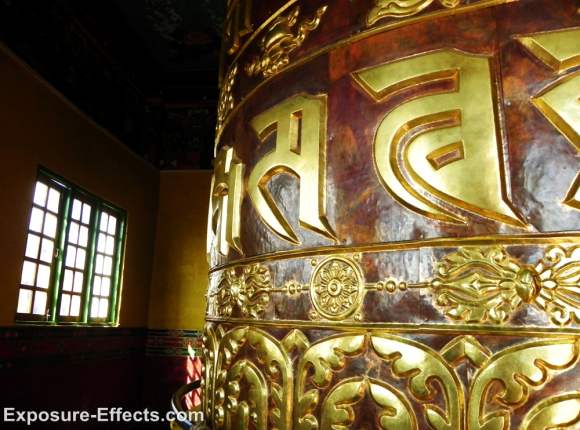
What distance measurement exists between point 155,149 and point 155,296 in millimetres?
1817

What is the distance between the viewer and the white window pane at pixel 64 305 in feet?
13.8

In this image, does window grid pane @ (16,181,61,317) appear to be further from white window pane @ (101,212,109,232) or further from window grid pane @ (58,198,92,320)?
white window pane @ (101,212,109,232)

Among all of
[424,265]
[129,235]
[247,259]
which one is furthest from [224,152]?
[129,235]

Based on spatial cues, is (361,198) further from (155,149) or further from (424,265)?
(155,149)

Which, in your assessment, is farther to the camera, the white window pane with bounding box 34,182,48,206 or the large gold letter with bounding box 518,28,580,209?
the white window pane with bounding box 34,182,48,206

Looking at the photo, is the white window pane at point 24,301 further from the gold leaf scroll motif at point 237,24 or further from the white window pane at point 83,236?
the gold leaf scroll motif at point 237,24

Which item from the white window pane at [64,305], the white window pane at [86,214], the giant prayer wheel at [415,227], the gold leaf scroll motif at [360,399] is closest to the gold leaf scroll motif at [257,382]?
the giant prayer wheel at [415,227]

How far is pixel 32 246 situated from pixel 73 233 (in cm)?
58

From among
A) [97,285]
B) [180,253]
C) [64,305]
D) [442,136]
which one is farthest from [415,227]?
[180,253]

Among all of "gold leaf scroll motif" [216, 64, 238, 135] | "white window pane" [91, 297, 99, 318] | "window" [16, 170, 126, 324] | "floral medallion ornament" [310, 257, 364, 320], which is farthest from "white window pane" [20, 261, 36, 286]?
"floral medallion ornament" [310, 257, 364, 320]

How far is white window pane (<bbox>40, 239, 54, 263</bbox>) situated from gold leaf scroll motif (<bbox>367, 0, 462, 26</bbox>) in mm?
3767

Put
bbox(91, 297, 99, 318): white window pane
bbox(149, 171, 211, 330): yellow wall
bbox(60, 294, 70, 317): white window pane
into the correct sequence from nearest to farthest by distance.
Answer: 1. bbox(60, 294, 70, 317): white window pane
2. bbox(91, 297, 99, 318): white window pane
3. bbox(149, 171, 211, 330): yellow wall

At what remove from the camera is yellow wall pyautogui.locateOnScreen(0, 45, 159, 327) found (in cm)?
348

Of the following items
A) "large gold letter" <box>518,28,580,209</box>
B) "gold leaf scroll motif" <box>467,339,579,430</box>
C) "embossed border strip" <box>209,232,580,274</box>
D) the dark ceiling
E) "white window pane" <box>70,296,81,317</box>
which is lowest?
"gold leaf scroll motif" <box>467,339,579,430</box>
